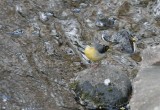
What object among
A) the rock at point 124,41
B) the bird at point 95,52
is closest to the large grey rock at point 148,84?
the bird at point 95,52

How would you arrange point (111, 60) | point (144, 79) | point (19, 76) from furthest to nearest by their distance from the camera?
1. point (111, 60)
2. point (19, 76)
3. point (144, 79)

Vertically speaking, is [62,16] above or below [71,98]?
above

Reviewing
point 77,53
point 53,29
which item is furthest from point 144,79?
point 53,29

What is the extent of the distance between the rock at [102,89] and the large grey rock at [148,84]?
72 cm

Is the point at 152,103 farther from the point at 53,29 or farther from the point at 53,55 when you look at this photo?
the point at 53,29

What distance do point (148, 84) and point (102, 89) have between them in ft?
4.16

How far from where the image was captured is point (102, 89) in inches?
366

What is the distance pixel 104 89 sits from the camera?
Result: 9.30 metres

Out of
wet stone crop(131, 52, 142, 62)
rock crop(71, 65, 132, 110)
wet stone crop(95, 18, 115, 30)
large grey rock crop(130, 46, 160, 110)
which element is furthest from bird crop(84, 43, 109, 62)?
wet stone crop(95, 18, 115, 30)

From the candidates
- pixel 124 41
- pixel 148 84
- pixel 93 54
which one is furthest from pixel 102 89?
pixel 124 41

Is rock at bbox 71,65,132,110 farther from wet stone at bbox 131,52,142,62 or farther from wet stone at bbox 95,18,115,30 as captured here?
wet stone at bbox 95,18,115,30

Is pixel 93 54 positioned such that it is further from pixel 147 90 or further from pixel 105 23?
pixel 105 23

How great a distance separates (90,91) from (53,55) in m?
2.07

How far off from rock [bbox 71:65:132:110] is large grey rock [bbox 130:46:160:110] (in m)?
0.72
